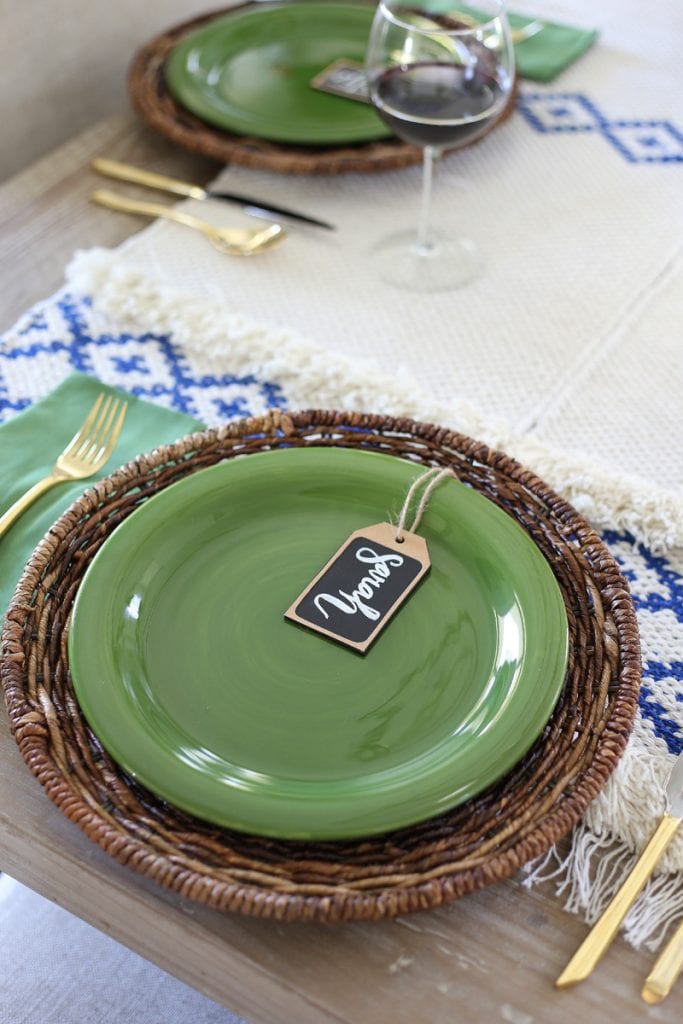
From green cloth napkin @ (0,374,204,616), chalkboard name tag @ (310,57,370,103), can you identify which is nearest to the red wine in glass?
chalkboard name tag @ (310,57,370,103)

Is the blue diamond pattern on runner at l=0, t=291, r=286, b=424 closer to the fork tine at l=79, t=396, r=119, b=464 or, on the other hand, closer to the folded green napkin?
the fork tine at l=79, t=396, r=119, b=464

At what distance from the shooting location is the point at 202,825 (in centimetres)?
55

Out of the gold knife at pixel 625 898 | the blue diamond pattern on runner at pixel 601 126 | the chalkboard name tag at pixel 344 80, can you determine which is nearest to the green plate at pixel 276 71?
the chalkboard name tag at pixel 344 80

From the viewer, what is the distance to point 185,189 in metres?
1.12

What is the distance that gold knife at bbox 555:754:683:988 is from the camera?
21.1 inches

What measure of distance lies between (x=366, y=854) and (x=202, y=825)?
0.29ft

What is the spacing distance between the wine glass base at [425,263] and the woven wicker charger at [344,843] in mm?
350

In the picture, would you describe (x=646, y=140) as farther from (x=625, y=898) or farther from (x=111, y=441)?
(x=625, y=898)

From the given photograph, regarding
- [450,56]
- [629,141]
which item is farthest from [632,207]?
[450,56]

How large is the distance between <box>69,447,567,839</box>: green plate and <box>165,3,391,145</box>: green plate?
0.54 metres

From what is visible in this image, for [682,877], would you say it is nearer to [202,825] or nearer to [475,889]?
[475,889]

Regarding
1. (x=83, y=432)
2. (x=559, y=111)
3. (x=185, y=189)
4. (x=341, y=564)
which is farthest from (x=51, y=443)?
(x=559, y=111)

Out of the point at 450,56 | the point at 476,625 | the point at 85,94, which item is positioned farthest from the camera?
the point at 85,94

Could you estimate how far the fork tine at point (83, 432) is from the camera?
31.9 inches
